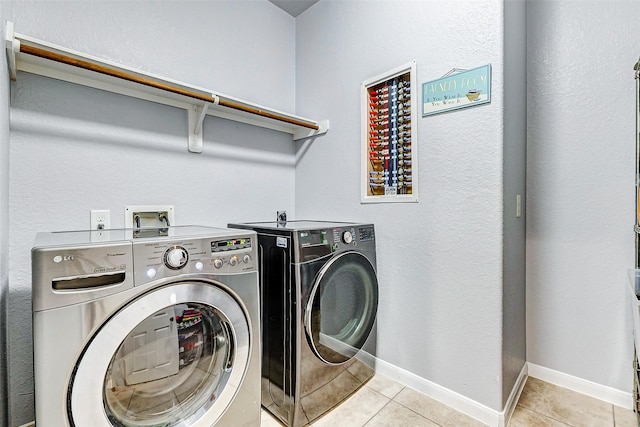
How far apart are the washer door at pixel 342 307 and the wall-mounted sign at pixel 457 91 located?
0.88m

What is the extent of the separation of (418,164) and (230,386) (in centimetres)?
139

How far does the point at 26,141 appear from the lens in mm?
1326

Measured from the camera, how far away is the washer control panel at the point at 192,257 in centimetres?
98

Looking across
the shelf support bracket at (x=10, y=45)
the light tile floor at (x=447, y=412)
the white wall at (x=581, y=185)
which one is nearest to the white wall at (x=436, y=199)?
the light tile floor at (x=447, y=412)

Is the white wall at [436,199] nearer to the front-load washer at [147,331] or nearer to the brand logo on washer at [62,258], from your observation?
the front-load washer at [147,331]

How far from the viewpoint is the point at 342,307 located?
5.29ft

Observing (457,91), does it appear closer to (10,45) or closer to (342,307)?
(342,307)

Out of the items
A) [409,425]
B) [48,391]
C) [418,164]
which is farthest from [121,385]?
[418,164]

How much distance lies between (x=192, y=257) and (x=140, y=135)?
3.12ft

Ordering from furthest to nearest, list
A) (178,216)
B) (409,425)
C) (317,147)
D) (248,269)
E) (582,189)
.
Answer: (317,147)
(178,216)
(582,189)
(409,425)
(248,269)

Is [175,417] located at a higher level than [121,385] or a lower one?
lower

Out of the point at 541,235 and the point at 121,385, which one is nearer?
the point at 121,385

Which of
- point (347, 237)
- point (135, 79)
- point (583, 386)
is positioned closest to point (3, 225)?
point (135, 79)

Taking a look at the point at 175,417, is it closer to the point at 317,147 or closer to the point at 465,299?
the point at 465,299
